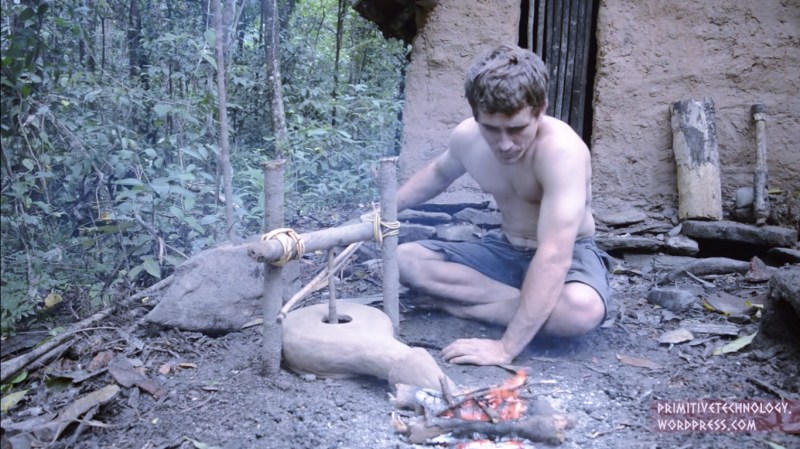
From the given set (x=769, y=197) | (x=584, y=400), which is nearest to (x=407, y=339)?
(x=584, y=400)

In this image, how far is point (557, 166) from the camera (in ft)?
9.01

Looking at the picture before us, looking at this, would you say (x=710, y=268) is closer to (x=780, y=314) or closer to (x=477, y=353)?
(x=780, y=314)

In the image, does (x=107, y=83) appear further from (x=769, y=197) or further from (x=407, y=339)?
(x=769, y=197)

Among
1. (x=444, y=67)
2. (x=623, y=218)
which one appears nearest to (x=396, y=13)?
(x=444, y=67)

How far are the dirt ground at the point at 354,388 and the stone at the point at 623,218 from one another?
1.42 metres

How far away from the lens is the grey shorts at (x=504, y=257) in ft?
10.4

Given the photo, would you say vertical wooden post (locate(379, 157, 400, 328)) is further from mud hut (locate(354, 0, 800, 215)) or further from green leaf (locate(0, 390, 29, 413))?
mud hut (locate(354, 0, 800, 215))

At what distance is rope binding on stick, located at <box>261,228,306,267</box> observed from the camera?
2457 mm

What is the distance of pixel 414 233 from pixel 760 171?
266 cm

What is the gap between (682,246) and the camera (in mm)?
4516

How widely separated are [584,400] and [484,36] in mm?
3119

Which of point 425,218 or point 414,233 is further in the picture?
point 425,218

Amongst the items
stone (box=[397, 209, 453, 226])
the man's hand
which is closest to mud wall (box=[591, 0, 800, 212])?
stone (box=[397, 209, 453, 226])

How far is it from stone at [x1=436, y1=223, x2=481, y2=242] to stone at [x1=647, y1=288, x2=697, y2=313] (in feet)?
4.14
